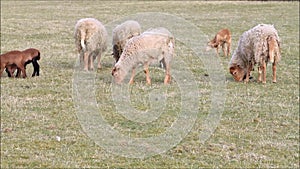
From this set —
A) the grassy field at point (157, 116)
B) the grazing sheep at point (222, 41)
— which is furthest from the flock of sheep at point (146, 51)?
the grazing sheep at point (222, 41)

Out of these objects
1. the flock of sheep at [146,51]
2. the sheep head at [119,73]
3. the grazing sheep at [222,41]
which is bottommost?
the grazing sheep at [222,41]

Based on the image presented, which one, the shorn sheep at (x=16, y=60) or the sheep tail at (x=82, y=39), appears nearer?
the shorn sheep at (x=16, y=60)

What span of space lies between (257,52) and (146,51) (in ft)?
8.20

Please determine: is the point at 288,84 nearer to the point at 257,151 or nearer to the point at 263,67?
the point at 263,67

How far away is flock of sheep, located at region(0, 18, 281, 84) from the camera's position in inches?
518

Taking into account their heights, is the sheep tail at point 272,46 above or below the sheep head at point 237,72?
above

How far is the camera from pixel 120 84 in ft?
43.9

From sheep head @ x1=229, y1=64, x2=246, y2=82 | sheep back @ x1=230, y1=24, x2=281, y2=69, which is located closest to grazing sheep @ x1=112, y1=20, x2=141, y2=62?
sheep head @ x1=229, y1=64, x2=246, y2=82

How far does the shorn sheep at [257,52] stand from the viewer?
536 inches

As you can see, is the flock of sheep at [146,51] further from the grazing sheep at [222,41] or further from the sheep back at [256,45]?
the grazing sheep at [222,41]

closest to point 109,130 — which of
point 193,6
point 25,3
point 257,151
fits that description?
point 257,151

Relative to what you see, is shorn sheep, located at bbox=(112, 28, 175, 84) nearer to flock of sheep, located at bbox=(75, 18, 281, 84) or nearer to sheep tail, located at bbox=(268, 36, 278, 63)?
flock of sheep, located at bbox=(75, 18, 281, 84)

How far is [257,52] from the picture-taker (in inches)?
541

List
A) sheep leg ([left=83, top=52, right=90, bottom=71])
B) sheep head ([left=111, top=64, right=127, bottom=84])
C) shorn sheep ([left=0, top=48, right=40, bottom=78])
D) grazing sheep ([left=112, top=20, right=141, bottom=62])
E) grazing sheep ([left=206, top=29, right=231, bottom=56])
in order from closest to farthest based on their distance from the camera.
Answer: sheep head ([left=111, top=64, right=127, bottom=84]), shorn sheep ([left=0, top=48, right=40, bottom=78]), sheep leg ([left=83, top=52, right=90, bottom=71]), grazing sheep ([left=112, top=20, right=141, bottom=62]), grazing sheep ([left=206, top=29, right=231, bottom=56])
